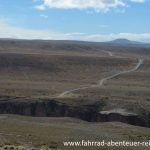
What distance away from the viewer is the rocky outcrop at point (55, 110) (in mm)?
54469

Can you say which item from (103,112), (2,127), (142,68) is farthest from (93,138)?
(142,68)

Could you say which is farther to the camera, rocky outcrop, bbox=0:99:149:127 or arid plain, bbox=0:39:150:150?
rocky outcrop, bbox=0:99:149:127

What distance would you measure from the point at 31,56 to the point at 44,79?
70.1ft

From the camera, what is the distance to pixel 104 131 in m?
39.6

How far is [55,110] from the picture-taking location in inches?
2279

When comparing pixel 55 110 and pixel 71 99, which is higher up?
pixel 71 99

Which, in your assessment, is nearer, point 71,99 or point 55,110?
point 55,110

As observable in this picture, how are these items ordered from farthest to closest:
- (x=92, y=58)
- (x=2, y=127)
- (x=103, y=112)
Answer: (x=92, y=58) < (x=103, y=112) < (x=2, y=127)

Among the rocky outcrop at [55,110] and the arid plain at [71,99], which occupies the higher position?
the arid plain at [71,99]

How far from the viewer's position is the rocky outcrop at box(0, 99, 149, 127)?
5447 centimetres

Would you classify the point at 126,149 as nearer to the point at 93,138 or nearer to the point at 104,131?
the point at 93,138

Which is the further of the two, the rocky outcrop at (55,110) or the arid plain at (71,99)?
the rocky outcrop at (55,110)

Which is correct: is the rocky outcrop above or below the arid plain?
below

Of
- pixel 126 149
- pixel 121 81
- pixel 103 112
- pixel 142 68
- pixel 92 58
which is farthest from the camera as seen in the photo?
pixel 92 58
